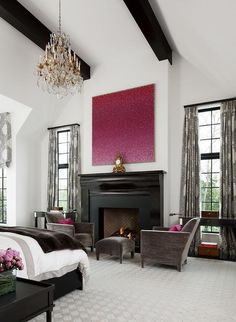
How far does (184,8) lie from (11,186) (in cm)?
617

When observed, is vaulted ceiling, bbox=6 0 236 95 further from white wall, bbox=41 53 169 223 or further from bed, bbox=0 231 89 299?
bed, bbox=0 231 89 299

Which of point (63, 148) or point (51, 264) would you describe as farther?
point (63, 148)

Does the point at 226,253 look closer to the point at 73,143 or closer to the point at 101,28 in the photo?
the point at 73,143

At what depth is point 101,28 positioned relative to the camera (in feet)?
19.2

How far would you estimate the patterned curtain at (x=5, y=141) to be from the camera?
7.71m

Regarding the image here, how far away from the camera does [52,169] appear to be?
802 centimetres

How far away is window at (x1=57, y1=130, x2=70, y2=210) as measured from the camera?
793cm

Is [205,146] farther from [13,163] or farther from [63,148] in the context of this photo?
[13,163]

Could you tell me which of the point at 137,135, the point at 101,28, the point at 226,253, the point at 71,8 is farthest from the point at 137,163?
the point at 71,8

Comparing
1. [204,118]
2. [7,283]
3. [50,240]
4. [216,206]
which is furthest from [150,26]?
[7,283]

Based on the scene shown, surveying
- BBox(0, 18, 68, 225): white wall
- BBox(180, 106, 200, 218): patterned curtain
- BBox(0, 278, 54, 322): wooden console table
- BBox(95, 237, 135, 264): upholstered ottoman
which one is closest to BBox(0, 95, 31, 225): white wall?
BBox(0, 18, 68, 225): white wall

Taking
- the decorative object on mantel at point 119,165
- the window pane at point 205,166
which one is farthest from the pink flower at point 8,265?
the window pane at point 205,166

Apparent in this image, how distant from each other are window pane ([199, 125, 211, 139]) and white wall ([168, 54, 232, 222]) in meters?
0.43

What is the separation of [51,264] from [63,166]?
16.2 feet
